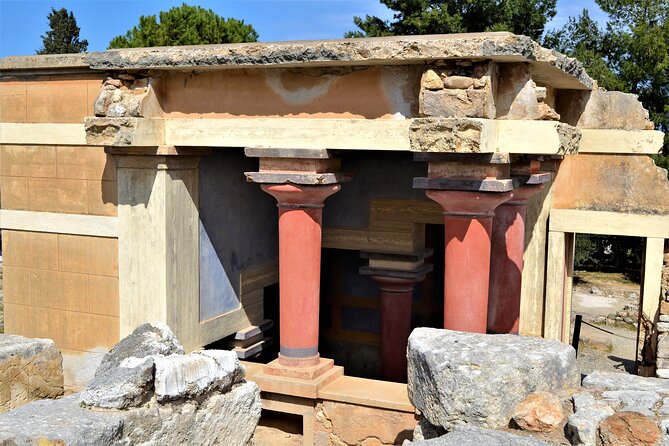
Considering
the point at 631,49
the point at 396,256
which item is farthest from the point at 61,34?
the point at 396,256

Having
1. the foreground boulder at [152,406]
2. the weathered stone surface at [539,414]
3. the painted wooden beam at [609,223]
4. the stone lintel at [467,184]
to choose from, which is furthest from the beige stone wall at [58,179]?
the weathered stone surface at [539,414]

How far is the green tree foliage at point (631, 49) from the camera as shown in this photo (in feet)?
78.0

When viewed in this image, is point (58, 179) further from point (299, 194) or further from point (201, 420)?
point (201, 420)

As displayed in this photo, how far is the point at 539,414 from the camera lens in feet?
14.6

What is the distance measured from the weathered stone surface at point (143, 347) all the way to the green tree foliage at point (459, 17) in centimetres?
2053

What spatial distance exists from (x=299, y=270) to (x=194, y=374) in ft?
11.9

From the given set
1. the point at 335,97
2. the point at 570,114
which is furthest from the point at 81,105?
A: the point at 570,114

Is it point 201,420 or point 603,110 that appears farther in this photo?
point 603,110

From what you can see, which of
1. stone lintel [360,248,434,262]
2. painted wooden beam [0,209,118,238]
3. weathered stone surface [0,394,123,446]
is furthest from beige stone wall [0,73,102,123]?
weathered stone surface [0,394,123,446]

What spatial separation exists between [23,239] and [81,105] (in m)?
1.86

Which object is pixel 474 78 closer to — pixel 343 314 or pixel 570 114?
pixel 570 114

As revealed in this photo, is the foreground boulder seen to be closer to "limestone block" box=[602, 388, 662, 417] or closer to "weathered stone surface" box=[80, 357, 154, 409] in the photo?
"weathered stone surface" box=[80, 357, 154, 409]

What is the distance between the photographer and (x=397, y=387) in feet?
26.5

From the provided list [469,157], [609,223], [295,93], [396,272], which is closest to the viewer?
[469,157]
